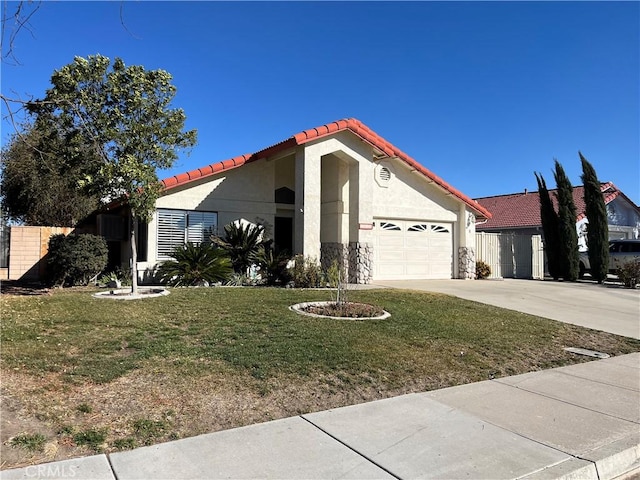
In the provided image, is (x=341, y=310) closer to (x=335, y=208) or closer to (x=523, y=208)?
(x=335, y=208)

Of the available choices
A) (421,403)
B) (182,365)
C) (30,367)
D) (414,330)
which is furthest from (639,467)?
(30,367)

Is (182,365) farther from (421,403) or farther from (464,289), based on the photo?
(464,289)

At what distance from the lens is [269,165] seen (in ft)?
59.7

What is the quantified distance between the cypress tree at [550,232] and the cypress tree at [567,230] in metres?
0.34

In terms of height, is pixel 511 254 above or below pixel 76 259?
above

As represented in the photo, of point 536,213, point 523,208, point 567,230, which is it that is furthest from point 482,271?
point 523,208

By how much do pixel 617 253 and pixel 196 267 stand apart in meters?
22.0

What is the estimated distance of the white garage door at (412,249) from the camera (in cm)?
1953

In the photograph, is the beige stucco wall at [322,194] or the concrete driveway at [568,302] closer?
the concrete driveway at [568,302]

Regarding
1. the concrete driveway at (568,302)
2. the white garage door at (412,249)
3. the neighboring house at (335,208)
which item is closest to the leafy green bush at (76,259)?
the neighboring house at (335,208)

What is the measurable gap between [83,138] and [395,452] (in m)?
9.93

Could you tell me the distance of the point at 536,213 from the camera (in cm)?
3080

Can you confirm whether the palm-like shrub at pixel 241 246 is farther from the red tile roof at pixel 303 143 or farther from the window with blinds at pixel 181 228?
the red tile roof at pixel 303 143

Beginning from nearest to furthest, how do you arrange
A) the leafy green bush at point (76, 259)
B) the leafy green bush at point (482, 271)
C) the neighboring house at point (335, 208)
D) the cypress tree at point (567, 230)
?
the leafy green bush at point (76, 259) → the neighboring house at point (335, 208) → the leafy green bush at point (482, 271) → the cypress tree at point (567, 230)
